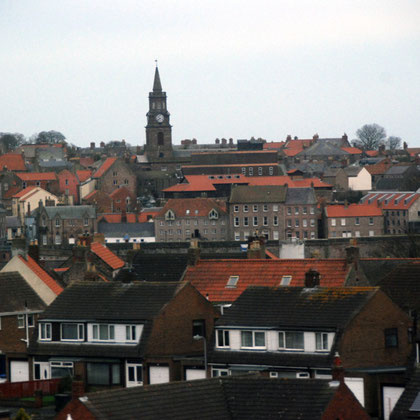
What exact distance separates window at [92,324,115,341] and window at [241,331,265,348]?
4.19 meters

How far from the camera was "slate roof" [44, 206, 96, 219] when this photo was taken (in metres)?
140

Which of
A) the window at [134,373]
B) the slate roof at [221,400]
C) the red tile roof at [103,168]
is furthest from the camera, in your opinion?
the red tile roof at [103,168]

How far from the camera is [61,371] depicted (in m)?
42.9

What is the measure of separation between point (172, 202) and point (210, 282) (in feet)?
295

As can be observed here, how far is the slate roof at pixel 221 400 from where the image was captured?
29531mm

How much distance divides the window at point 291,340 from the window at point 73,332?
6685mm

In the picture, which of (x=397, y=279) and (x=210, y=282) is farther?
(x=210, y=282)

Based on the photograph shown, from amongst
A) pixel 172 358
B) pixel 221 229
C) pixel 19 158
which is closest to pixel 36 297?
pixel 172 358

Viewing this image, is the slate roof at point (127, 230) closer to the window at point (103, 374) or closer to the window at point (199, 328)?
the window at point (199, 328)

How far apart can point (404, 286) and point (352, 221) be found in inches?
3561

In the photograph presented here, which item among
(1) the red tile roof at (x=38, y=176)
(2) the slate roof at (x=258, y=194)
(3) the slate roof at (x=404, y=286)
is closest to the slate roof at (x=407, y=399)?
(3) the slate roof at (x=404, y=286)

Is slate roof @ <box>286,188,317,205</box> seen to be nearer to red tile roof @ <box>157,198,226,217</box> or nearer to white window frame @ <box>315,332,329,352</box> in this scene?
red tile roof @ <box>157,198,226,217</box>

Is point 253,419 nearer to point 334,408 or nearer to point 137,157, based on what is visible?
point 334,408

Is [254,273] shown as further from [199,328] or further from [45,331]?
[45,331]
